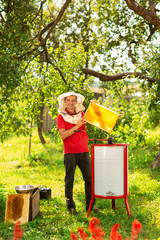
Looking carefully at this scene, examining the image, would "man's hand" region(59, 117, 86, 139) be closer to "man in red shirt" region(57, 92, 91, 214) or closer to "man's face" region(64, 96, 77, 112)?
"man in red shirt" region(57, 92, 91, 214)

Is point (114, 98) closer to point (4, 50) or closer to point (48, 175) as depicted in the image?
point (48, 175)

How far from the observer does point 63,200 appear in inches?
177

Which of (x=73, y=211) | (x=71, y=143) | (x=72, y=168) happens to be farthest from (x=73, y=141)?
(x=73, y=211)

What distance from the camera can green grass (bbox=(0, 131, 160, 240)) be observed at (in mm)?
3328

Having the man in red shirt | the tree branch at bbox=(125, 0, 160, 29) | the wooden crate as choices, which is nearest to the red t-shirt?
the man in red shirt

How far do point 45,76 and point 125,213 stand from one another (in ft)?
11.5

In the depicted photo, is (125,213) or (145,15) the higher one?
(145,15)

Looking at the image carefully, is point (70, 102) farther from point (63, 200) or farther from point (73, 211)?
point (63, 200)

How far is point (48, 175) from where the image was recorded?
6281mm

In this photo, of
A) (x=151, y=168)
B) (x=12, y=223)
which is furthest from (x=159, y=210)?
(x=151, y=168)

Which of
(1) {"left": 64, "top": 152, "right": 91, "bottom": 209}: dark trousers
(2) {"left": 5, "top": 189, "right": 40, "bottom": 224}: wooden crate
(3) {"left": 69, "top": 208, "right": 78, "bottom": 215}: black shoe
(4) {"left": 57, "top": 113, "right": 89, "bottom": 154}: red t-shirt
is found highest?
(4) {"left": 57, "top": 113, "right": 89, "bottom": 154}: red t-shirt

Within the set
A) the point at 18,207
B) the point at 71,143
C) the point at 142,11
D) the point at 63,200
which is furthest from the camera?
the point at 142,11

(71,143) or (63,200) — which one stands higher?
(71,143)

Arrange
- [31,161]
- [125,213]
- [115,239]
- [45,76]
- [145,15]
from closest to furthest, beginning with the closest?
[115,239]
[125,213]
[145,15]
[45,76]
[31,161]
